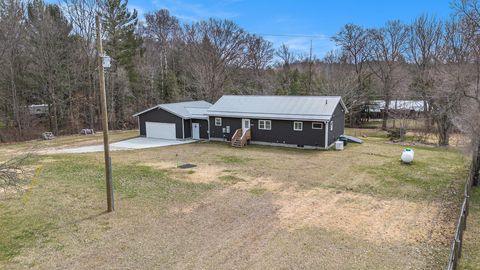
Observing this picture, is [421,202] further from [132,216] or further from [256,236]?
[132,216]

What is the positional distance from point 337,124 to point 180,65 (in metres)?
24.9

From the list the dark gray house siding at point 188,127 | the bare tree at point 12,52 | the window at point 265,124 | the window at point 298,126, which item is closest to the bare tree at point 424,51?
the window at point 298,126

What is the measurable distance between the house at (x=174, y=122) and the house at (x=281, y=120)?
1.16m

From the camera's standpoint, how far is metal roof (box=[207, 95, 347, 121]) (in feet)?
65.1

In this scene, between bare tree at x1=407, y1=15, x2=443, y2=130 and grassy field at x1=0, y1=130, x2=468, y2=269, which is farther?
bare tree at x1=407, y1=15, x2=443, y2=130

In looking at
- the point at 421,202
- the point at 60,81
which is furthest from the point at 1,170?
the point at 60,81

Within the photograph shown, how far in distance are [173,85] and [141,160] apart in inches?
741

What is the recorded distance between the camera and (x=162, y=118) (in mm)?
24109

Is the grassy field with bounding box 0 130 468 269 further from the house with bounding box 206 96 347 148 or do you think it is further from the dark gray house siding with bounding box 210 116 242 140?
the dark gray house siding with bounding box 210 116 242 140

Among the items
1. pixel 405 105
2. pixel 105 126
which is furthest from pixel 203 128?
pixel 405 105

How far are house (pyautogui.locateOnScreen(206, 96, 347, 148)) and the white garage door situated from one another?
10.4 feet

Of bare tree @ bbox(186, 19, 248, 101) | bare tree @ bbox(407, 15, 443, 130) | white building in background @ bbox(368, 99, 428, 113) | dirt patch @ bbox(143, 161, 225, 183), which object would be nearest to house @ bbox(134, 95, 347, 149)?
dirt patch @ bbox(143, 161, 225, 183)

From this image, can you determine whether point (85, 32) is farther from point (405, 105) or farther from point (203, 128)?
point (405, 105)

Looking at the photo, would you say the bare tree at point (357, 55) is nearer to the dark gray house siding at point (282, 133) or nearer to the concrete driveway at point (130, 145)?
the dark gray house siding at point (282, 133)
